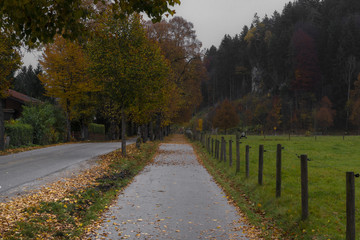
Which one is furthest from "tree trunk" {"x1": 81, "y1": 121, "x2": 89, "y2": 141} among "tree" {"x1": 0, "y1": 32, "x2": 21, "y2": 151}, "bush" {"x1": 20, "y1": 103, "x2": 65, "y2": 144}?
"tree" {"x1": 0, "y1": 32, "x2": 21, "y2": 151}

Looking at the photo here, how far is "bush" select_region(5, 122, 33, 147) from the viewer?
25406 mm

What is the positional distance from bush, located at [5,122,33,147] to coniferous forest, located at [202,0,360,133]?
65.3 meters

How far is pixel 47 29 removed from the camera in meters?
6.50

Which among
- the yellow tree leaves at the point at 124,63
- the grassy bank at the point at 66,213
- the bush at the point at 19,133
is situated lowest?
the grassy bank at the point at 66,213

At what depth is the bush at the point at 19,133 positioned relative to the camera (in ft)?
83.4

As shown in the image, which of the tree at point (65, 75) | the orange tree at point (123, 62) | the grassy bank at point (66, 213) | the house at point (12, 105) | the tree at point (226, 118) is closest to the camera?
the grassy bank at point (66, 213)

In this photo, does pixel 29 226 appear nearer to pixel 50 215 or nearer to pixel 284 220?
pixel 50 215

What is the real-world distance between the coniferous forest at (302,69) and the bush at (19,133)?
65288 mm

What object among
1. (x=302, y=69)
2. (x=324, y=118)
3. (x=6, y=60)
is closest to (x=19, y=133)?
(x=6, y=60)

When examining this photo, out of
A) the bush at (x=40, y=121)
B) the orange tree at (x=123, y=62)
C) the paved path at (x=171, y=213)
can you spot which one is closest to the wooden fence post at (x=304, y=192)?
the paved path at (x=171, y=213)

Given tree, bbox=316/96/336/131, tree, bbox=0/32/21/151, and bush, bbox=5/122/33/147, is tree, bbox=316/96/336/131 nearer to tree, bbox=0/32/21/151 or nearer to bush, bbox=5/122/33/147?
bush, bbox=5/122/33/147

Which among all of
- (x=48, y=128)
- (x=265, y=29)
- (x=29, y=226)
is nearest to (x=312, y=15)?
(x=265, y=29)

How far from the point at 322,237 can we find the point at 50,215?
530cm

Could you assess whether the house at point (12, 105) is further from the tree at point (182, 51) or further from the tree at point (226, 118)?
the tree at point (226, 118)
